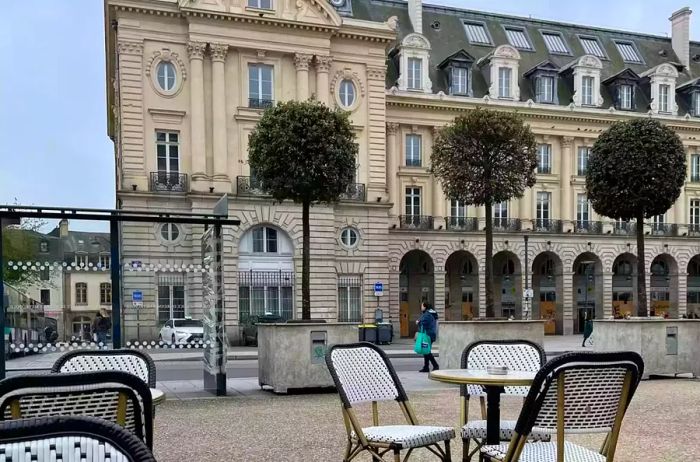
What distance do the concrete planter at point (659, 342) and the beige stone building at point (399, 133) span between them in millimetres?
20335

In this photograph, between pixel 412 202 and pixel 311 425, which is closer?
pixel 311 425

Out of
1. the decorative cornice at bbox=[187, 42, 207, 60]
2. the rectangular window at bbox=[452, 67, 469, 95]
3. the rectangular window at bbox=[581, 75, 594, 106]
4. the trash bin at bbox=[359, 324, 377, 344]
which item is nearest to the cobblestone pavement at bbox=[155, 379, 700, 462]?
the trash bin at bbox=[359, 324, 377, 344]

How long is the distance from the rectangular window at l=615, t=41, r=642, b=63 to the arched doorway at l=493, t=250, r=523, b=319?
706 inches

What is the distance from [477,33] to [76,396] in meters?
46.8

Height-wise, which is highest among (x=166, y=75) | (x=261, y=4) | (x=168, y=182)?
(x=261, y=4)

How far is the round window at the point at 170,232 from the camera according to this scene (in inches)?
480

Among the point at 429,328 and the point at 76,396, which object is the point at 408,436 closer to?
the point at 76,396

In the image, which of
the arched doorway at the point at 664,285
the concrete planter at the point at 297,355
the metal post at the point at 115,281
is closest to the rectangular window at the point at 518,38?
the arched doorway at the point at 664,285

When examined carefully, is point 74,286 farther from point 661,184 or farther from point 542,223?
point 542,223

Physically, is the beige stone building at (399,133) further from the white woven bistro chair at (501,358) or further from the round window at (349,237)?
the white woven bistro chair at (501,358)

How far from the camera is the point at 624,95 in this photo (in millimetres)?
46469

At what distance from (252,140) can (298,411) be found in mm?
7118

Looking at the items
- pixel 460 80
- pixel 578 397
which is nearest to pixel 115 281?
pixel 578 397

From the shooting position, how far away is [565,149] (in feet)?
147
